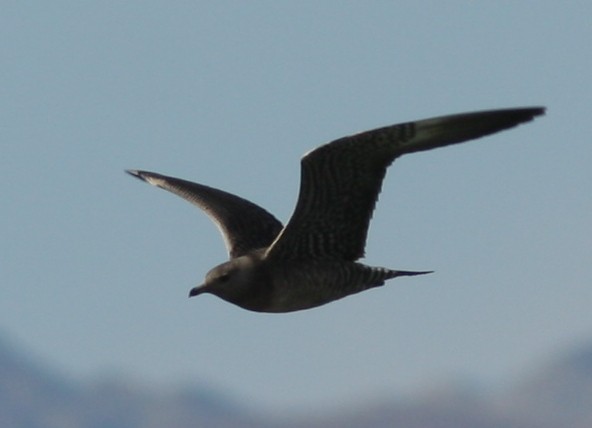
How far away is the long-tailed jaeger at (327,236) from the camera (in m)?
15.5

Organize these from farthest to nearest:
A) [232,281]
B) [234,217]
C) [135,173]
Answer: [135,173] → [234,217] → [232,281]

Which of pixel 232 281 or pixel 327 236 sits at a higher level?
pixel 327 236

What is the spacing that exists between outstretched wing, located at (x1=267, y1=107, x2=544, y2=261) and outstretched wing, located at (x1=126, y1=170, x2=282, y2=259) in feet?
4.52

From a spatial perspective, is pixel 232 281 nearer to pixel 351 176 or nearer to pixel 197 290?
pixel 197 290

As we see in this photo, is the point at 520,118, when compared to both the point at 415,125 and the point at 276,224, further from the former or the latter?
the point at 276,224

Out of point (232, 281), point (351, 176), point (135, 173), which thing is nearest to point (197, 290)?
point (232, 281)

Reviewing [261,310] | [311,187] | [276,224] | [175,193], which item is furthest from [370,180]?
[175,193]

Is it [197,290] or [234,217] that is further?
[234,217]

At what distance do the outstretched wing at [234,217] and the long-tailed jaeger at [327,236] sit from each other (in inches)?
32.8

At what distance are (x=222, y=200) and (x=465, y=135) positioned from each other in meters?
4.68

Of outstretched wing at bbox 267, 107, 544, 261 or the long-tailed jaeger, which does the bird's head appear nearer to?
the long-tailed jaeger

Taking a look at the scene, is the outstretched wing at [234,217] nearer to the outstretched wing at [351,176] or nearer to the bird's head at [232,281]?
the bird's head at [232,281]

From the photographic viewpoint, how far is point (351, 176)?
632 inches

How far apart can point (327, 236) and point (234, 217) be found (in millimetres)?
2411
